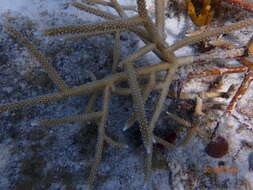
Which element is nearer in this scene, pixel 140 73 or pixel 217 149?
pixel 140 73

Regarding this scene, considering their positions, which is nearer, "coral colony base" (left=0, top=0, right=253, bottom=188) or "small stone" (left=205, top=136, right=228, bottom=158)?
"coral colony base" (left=0, top=0, right=253, bottom=188)

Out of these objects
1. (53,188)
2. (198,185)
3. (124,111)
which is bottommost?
(53,188)

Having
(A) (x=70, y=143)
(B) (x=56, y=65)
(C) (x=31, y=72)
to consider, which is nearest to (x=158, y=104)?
(A) (x=70, y=143)

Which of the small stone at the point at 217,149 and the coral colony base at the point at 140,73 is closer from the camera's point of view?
the coral colony base at the point at 140,73

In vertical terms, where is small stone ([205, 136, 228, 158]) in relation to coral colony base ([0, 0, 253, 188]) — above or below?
below

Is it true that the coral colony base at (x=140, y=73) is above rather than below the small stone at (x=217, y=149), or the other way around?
above

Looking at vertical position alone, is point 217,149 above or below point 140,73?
below

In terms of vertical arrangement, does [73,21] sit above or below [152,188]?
above

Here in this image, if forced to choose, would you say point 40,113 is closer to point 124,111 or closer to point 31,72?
point 31,72
